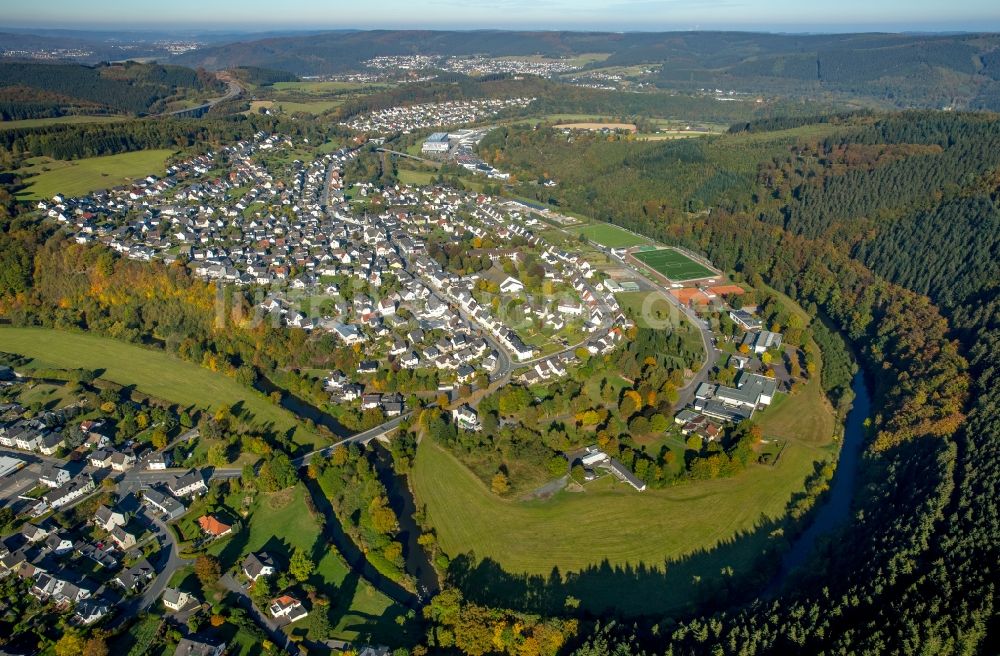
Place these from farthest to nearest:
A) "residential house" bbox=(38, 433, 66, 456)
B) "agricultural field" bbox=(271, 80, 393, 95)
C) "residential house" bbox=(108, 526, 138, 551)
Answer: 1. "agricultural field" bbox=(271, 80, 393, 95)
2. "residential house" bbox=(38, 433, 66, 456)
3. "residential house" bbox=(108, 526, 138, 551)

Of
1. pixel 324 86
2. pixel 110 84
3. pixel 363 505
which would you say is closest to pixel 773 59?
pixel 324 86

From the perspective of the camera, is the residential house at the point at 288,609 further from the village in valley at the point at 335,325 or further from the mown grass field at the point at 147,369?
the mown grass field at the point at 147,369

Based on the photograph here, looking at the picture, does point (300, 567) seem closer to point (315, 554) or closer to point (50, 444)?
point (315, 554)

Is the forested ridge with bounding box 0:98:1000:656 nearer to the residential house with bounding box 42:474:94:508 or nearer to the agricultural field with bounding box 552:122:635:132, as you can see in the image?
the residential house with bounding box 42:474:94:508

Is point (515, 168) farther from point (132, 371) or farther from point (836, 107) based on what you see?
point (836, 107)

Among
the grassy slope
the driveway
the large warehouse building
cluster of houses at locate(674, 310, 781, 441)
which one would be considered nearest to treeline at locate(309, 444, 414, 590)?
the grassy slope

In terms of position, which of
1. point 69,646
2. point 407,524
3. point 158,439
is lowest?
point 407,524

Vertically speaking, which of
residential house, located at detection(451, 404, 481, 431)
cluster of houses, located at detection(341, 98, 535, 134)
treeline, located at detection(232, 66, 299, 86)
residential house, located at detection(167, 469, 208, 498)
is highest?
treeline, located at detection(232, 66, 299, 86)

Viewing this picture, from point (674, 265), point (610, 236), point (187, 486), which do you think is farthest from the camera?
point (610, 236)
